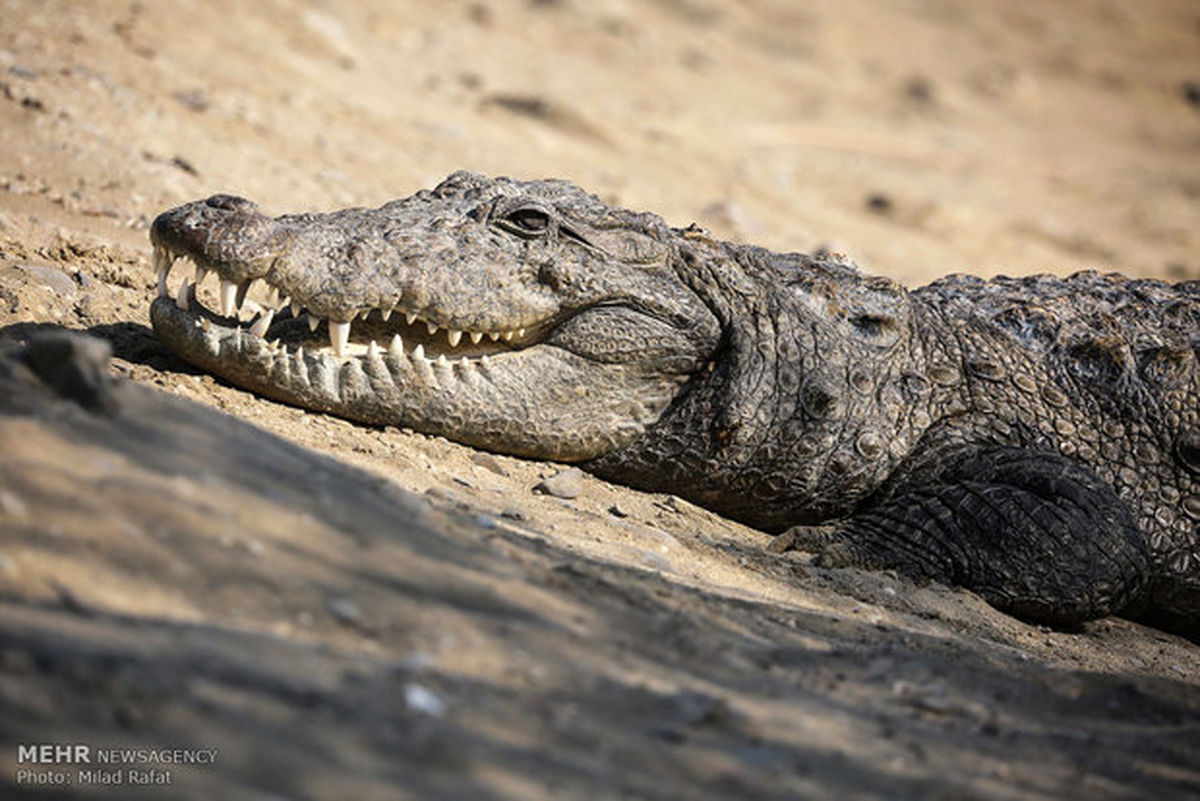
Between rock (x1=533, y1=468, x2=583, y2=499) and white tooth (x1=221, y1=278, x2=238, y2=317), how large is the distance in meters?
1.45

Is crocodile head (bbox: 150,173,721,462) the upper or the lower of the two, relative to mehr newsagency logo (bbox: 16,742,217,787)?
upper

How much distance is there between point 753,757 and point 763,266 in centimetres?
346

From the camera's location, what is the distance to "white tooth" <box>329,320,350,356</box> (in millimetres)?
5078

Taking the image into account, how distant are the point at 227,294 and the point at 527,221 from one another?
4.46 ft

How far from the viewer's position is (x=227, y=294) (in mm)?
4969

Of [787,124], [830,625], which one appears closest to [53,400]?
[830,625]

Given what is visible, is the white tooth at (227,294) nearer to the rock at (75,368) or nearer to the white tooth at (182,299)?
the white tooth at (182,299)

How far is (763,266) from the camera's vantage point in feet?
19.7

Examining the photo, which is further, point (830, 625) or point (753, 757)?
point (830, 625)

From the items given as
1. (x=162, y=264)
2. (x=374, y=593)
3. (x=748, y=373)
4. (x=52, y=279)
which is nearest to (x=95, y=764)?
(x=374, y=593)

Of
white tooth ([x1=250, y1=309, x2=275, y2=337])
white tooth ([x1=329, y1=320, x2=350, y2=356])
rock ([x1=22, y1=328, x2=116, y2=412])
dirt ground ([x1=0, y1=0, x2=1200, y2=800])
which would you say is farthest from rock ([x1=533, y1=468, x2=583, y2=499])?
rock ([x1=22, y1=328, x2=116, y2=412])

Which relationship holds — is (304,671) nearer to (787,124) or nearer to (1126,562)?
(1126,562)

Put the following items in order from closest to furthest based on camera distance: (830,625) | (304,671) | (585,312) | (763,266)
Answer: (304,671)
(830,625)
(585,312)
(763,266)

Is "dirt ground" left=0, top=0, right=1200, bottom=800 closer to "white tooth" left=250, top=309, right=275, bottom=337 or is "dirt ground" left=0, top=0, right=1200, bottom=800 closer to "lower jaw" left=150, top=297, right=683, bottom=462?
"lower jaw" left=150, top=297, right=683, bottom=462
